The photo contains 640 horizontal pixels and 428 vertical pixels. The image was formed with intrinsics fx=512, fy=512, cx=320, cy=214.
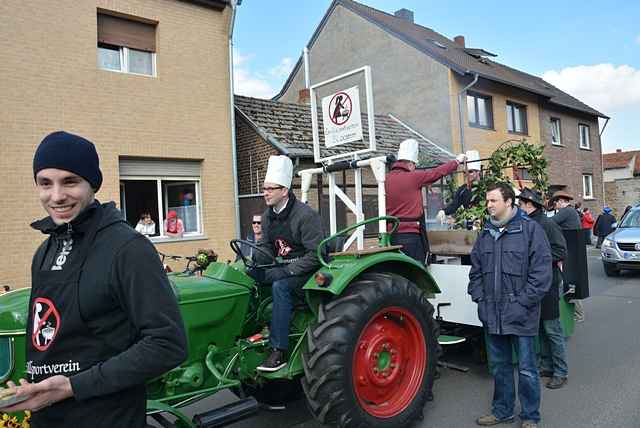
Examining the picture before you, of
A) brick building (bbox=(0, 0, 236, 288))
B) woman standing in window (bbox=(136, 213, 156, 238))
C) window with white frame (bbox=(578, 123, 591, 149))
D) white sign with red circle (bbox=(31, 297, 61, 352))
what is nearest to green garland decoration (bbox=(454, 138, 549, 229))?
white sign with red circle (bbox=(31, 297, 61, 352))

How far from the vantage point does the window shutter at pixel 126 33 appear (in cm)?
963

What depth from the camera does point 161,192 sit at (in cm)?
1036

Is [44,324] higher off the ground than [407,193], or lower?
lower

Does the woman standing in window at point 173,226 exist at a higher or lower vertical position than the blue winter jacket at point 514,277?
higher

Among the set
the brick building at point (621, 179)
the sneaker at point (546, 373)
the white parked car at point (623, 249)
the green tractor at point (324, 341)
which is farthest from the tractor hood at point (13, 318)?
the brick building at point (621, 179)

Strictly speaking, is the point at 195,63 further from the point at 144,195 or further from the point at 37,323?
the point at 37,323

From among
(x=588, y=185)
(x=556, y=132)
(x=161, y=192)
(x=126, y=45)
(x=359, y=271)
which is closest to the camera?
(x=359, y=271)

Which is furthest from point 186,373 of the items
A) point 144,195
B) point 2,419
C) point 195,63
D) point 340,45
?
point 340,45

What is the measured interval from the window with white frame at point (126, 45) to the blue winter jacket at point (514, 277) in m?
8.44

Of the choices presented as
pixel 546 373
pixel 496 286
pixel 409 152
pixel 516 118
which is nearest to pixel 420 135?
pixel 516 118

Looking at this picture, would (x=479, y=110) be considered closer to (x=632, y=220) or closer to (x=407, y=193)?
(x=632, y=220)

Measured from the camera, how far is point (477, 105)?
60.6ft

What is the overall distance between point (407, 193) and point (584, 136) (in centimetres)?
2288

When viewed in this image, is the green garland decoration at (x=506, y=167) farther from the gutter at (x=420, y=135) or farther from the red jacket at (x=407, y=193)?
the gutter at (x=420, y=135)
